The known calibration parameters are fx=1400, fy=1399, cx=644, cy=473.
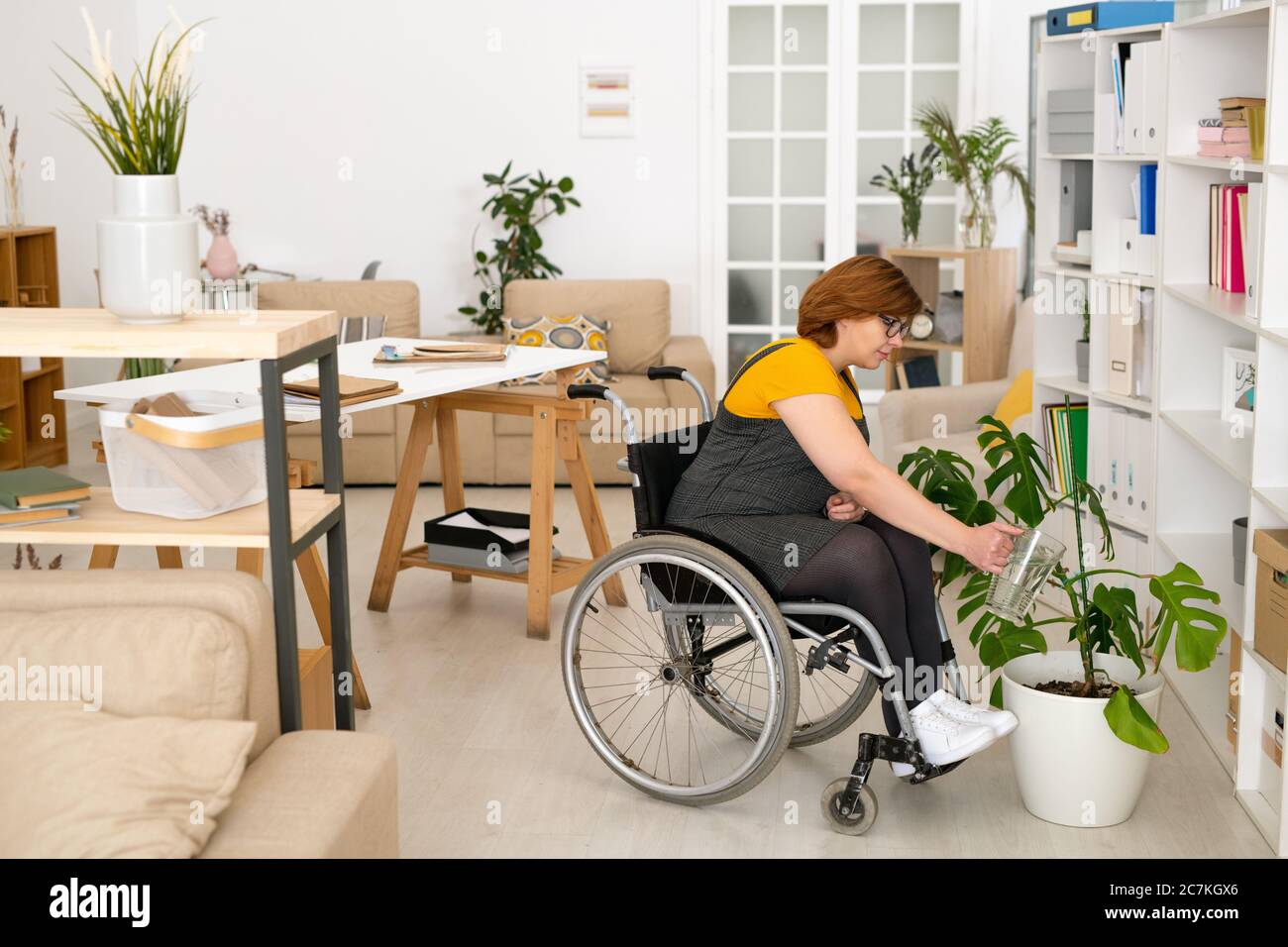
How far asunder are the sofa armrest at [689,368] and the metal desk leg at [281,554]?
3696 millimetres

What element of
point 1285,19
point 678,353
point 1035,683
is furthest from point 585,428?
point 1285,19

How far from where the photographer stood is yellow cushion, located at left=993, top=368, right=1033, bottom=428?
4.53 meters

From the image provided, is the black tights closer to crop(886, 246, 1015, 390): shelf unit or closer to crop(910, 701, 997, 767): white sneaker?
crop(910, 701, 997, 767): white sneaker

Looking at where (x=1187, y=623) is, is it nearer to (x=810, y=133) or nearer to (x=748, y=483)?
(x=748, y=483)

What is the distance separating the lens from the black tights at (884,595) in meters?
2.54

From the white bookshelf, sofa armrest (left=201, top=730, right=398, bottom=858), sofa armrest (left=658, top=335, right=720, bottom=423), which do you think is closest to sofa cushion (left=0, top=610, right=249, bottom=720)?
sofa armrest (left=201, top=730, right=398, bottom=858)

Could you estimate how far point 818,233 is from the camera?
23.7ft

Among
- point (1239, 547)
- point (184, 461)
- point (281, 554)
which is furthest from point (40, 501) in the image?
point (1239, 547)

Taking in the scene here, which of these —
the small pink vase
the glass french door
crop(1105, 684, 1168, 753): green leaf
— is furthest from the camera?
the glass french door

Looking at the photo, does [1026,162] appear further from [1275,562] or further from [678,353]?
[1275,562]

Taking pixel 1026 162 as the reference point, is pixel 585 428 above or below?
below

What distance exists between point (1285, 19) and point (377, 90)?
5.31m

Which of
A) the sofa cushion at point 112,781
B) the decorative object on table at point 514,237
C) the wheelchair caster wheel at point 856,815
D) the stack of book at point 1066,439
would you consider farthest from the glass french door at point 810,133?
the sofa cushion at point 112,781

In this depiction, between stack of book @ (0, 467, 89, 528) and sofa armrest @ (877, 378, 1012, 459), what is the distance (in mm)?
3025
